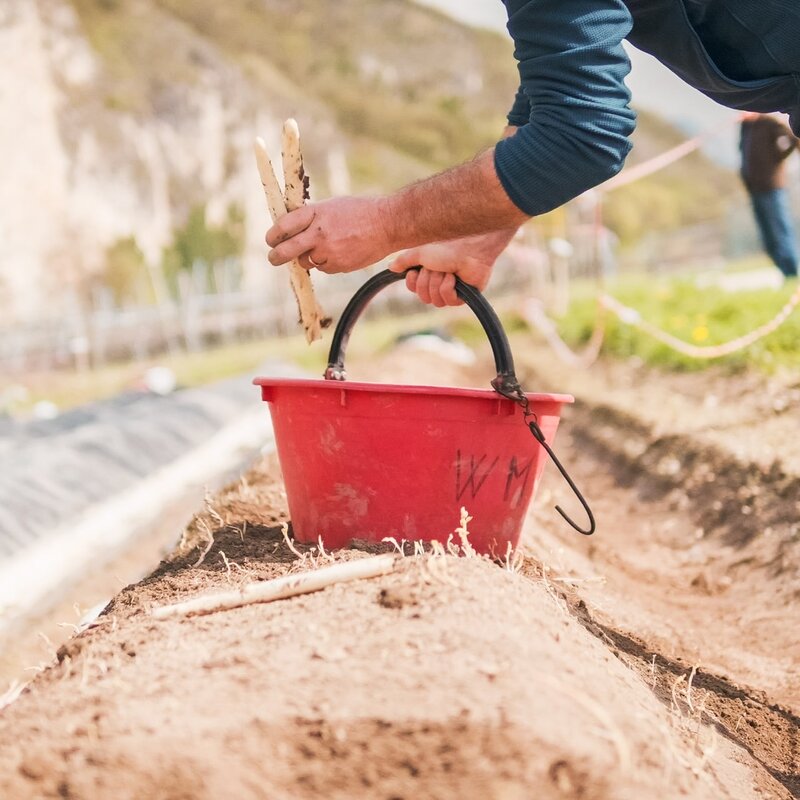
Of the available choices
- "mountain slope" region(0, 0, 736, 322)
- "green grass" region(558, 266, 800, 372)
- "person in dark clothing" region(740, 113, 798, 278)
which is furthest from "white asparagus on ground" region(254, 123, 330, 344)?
"mountain slope" region(0, 0, 736, 322)

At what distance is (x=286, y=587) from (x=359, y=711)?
19.5 inches

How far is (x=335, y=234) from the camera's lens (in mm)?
2152

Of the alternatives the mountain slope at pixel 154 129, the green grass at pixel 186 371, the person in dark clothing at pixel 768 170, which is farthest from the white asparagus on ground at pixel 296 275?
the mountain slope at pixel 154 129

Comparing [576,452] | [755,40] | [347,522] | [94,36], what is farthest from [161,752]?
[94,36]

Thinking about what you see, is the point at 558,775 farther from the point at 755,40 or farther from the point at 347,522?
the point at 755,40

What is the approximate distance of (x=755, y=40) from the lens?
2225mm

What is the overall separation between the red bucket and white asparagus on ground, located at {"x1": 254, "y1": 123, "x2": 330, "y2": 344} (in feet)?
0.56

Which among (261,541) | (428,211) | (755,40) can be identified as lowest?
(261,541)

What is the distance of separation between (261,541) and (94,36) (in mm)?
45853

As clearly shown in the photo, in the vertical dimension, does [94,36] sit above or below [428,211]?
above

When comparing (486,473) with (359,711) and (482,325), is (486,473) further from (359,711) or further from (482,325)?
(359,711)

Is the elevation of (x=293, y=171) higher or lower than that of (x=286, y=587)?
higher

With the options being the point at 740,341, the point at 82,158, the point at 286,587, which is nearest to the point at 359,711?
the point at 286,587

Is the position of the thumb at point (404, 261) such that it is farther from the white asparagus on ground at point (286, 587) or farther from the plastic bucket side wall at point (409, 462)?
the white asparagus on ground at point (286, 587)
